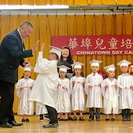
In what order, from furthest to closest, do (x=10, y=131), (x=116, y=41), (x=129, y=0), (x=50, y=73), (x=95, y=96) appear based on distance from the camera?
(x=116, y=41) < (x=129, y=0) < (x=95, y=96) < (x=50, y=73) < (x=10, y=131)

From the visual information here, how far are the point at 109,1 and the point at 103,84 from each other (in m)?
2.63

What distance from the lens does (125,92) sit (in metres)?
8.05

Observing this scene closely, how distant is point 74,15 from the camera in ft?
37.0

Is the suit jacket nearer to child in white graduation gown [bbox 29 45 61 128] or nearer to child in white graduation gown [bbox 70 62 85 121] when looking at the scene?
child in white graduation gown [bbox 29 45 61 128]

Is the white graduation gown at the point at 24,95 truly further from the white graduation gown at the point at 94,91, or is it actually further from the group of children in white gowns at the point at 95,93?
the white graduation gown at the point at 94,91

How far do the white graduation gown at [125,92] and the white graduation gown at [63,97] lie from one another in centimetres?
128

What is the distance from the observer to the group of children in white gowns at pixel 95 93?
7988 millimetres

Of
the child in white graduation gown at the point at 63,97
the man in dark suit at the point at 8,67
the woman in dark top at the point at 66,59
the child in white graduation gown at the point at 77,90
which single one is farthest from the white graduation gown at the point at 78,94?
the man in dark suit at the point at 8,67

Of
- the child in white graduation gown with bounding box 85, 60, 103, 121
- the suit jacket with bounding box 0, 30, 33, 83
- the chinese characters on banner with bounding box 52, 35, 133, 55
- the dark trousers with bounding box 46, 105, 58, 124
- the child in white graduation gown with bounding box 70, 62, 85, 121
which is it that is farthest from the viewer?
the chinese characters on banner with bounding box 52, 35, 133, 55

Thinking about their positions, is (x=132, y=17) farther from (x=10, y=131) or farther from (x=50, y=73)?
(x=10, y=131)

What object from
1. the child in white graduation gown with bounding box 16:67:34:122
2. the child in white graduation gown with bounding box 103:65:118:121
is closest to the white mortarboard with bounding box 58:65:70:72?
the child in white graduation gown with bounding box 16:67:34:122

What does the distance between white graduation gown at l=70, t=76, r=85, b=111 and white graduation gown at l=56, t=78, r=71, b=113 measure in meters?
0.14

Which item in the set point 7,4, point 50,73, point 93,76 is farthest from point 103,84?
point 7,4

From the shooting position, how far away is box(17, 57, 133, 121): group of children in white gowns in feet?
26.2
